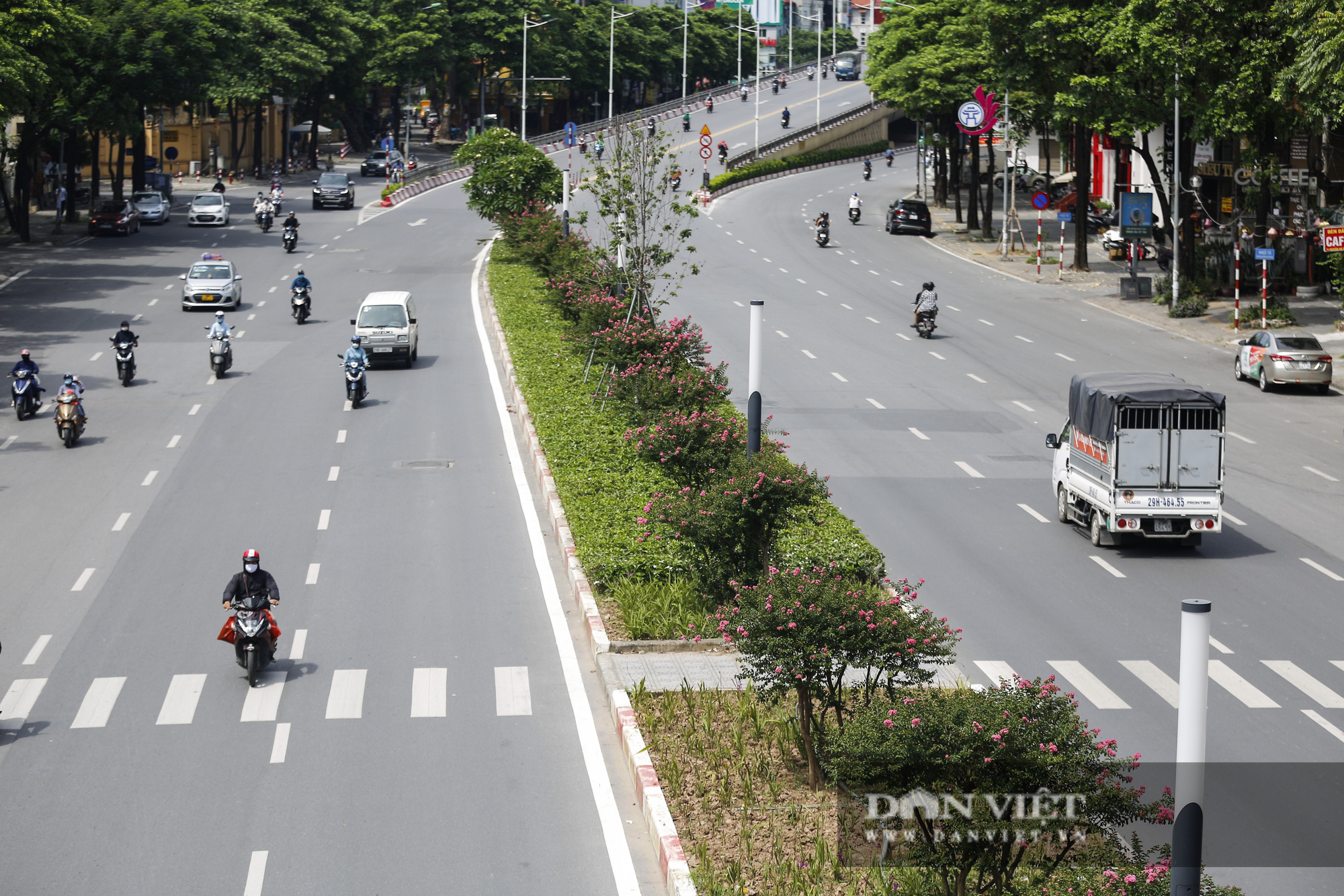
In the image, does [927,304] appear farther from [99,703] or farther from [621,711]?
[99,703]

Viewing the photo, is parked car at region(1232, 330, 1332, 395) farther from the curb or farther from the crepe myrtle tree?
the crepe myrtle tree

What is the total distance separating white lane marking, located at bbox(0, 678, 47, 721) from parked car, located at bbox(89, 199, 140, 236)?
172ft

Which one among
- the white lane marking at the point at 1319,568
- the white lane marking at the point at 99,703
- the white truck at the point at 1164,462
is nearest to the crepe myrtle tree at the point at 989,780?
the white lane marking at the point at 99,703

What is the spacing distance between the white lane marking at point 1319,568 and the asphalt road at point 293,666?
36.5 feet

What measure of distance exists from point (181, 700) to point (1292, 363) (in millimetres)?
28300

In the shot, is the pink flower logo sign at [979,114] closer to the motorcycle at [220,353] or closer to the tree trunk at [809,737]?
the motorcycle at [220,353]

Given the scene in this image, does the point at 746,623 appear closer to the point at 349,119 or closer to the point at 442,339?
the point at 442,339

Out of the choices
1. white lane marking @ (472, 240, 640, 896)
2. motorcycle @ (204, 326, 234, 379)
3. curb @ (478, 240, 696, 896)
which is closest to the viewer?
curb @ (478, 240, 696, 896)

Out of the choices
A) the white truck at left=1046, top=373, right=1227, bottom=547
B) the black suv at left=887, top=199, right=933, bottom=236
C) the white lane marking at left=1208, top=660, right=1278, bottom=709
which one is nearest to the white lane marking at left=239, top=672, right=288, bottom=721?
the white lane marking at left=1208, top=660, right=1278, bottom=709

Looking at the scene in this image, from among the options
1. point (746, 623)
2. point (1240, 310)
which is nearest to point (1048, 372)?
point (1240, 310)

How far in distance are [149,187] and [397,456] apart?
56.1 metres

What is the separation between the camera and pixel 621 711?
14211 millimetres

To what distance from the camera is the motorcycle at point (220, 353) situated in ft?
116

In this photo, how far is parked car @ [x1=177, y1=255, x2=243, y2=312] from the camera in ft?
149
